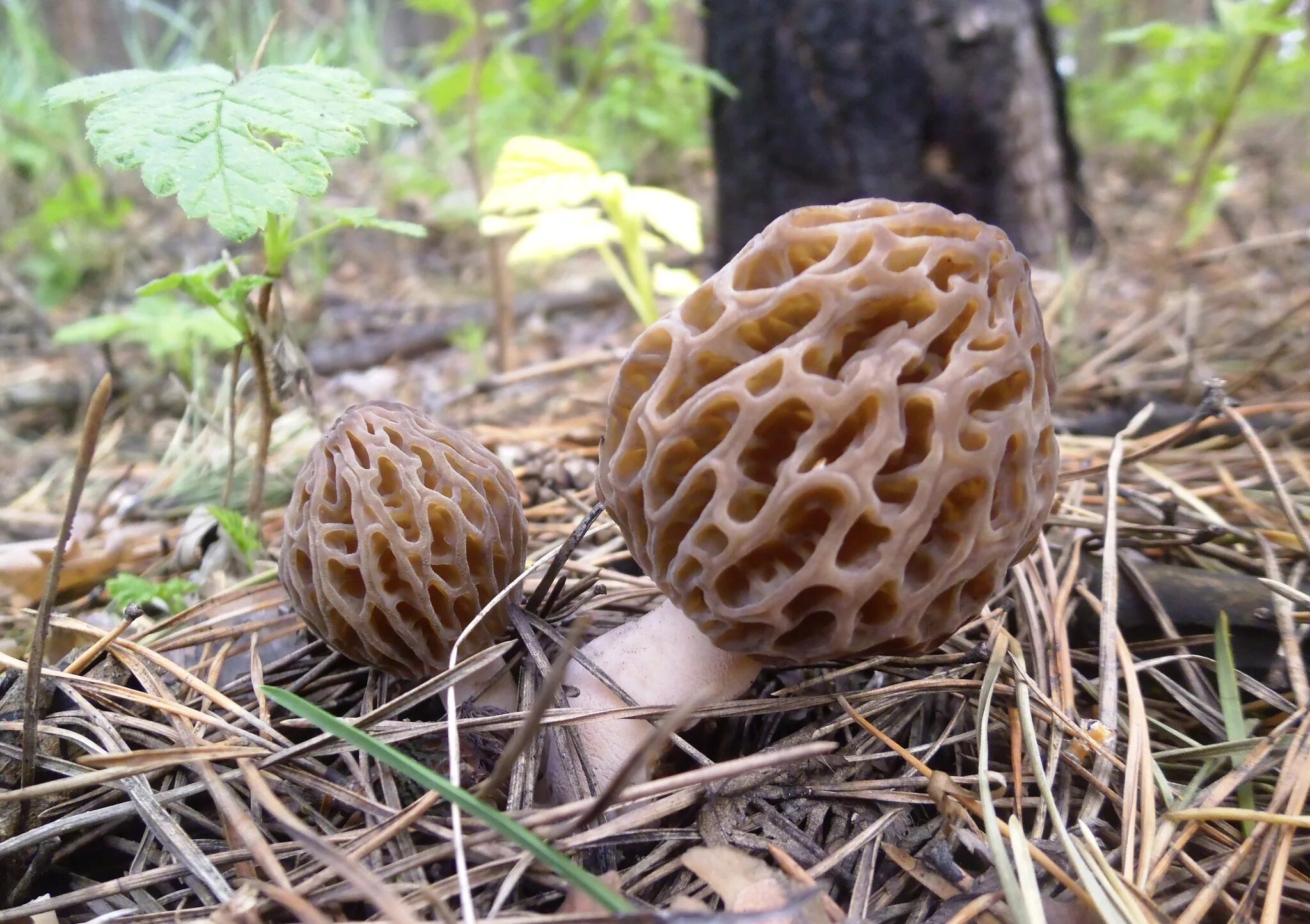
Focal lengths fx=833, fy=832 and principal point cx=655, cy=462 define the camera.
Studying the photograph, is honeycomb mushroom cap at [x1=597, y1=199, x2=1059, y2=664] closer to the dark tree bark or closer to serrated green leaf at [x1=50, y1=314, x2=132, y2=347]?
the dark tree bark

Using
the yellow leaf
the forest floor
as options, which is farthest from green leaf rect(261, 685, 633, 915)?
the yellow leaf

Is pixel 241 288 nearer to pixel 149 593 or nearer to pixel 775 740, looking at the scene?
pixel 149 593

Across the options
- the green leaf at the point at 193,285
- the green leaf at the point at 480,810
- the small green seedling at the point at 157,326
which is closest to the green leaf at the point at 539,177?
the green leaf at the point at 193,285

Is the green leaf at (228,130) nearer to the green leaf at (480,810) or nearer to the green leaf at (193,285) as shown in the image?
the green leaf at (193,285)

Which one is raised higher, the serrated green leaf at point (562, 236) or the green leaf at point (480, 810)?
the serrated green leaf at point (562, 236)

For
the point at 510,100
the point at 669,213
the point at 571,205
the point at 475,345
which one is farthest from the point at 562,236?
the point at 510,100

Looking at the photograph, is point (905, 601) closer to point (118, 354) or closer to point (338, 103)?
point (338, 103)
